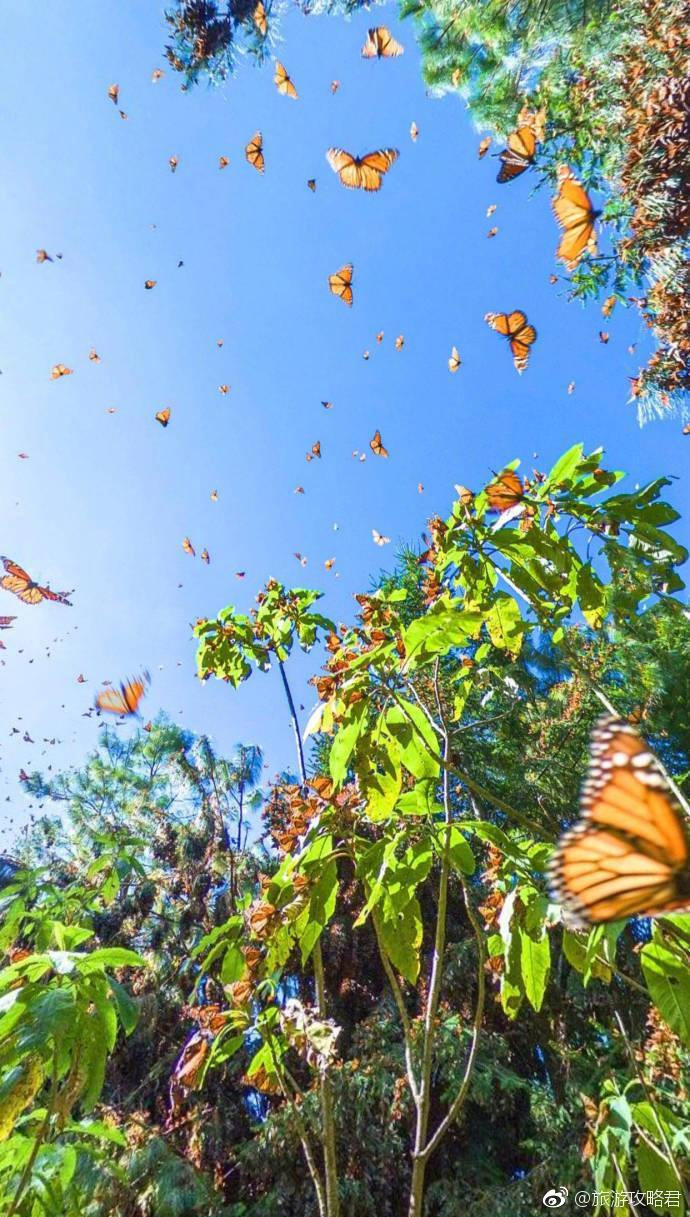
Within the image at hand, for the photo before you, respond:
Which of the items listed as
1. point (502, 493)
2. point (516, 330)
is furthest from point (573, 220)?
point (502, 493)

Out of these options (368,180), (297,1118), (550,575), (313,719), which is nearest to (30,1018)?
(297,1118)

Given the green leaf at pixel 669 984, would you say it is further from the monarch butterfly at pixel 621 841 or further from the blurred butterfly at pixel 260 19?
the blurred butterfly at pixel 260 19

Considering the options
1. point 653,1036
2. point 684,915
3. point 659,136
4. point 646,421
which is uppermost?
point 659,136

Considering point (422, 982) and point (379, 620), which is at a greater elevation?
point (379, 620)

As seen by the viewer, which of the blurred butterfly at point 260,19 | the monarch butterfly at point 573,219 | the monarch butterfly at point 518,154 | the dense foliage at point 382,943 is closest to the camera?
the dense foliage at point 382,943

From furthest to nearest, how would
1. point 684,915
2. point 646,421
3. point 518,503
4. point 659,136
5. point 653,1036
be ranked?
point 646,421 < point 653,1036 < point 659,136 < point 518,503 < point 684,915

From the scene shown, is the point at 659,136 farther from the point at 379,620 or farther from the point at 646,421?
the point at 379,620

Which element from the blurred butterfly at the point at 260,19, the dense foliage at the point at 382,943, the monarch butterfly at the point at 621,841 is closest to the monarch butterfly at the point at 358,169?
the blurred butterfly at the point at 260,19
